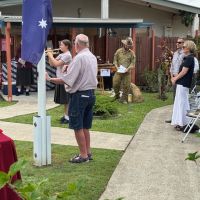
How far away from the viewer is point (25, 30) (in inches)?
229

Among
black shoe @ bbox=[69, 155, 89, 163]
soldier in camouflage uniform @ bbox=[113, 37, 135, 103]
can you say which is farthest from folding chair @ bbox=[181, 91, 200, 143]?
soldier in camouflage uniform @ bbox=[113, 37, 135, 103]

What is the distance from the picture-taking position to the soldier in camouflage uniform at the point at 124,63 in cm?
1238

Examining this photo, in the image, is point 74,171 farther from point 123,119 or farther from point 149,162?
point 123,119

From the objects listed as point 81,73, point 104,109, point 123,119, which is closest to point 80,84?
point 81,73

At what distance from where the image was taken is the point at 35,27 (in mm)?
5758

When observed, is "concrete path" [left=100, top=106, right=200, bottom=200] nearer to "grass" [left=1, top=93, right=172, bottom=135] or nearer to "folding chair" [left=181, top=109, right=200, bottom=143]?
"folding chair" [left=181, top=109, right=200, bottom=143]

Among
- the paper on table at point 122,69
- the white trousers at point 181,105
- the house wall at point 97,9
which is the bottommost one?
the white trousers at point 181,105

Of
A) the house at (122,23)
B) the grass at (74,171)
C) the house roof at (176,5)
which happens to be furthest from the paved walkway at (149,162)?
the house roof at (176,5)

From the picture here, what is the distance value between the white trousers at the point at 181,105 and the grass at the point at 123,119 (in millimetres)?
836

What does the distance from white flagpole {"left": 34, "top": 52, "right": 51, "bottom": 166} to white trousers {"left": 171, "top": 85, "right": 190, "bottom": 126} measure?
129 inches

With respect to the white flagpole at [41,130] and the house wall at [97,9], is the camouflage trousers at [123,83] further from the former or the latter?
the house wall at [97,9]

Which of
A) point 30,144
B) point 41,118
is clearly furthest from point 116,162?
point 30,144

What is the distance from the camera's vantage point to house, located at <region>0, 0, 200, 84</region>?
15.1 meters

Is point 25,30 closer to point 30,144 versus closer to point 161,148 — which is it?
point 30,144
